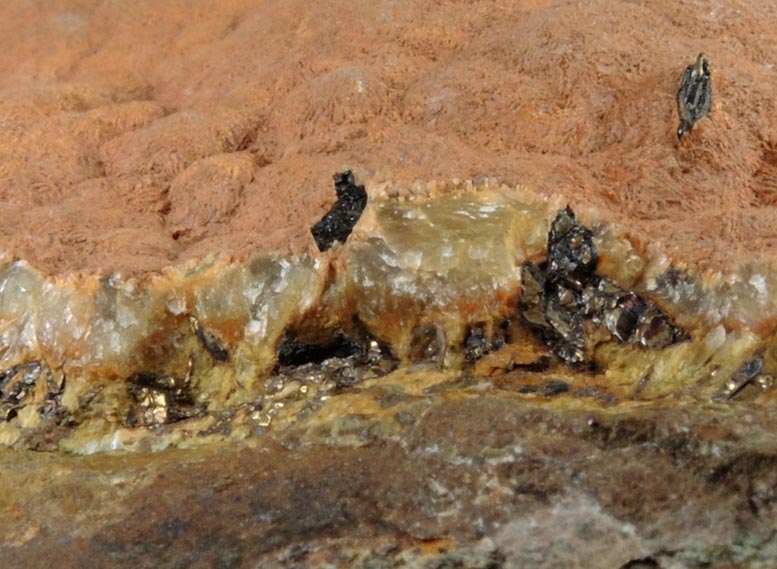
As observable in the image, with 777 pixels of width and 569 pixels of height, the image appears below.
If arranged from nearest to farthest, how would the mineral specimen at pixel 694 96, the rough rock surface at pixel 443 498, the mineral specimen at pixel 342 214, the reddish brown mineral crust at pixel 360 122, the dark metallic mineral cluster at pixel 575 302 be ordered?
1. the rough rock surface at pixel 443 498
2. the dark metallic mineral cluster at pixel 575 302
3. the mineral specimen at pixel 342 214
4. the reddish brown mineral crust at pixel 360 122
5. the mineral specimen at pixel 694 96

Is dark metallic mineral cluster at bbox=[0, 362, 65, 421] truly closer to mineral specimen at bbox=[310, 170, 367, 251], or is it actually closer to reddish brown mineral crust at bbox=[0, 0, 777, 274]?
reddish brown mineral crust at bbox=[0, 0, 777, 274]

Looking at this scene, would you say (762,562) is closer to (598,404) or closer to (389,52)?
(598,404)

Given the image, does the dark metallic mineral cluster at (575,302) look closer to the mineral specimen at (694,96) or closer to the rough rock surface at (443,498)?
the rough rock surface at (443,498)

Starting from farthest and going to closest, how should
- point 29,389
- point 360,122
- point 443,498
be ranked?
point 360,122
point 29,389
point 443,498

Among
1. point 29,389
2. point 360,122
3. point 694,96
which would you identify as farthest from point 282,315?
point 694,96

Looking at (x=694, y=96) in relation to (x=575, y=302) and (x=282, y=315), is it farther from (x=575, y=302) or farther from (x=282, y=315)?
(x=282, y=315)

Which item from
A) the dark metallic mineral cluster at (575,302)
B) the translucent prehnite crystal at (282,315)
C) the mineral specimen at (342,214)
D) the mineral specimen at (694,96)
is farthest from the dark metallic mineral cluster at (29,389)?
the mineral specimen at (694,96)
